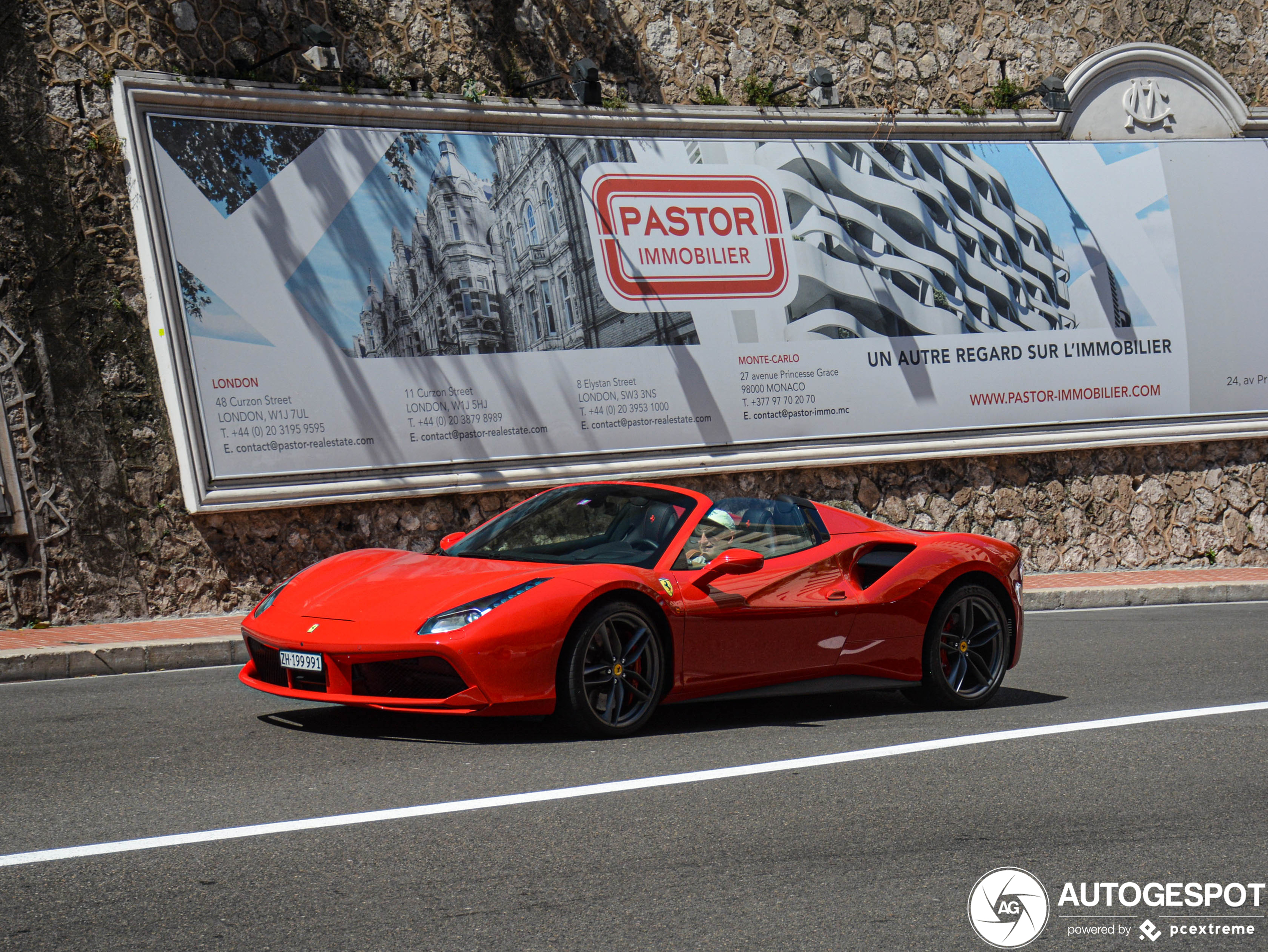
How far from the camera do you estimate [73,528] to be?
11.2 m

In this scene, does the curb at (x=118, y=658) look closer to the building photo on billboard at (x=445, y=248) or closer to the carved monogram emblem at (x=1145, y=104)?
the building photo on billboard at (x=445, y=248)

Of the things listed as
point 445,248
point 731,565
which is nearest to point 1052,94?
point 445,248

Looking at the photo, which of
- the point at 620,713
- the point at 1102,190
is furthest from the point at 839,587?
the point at 1102,190

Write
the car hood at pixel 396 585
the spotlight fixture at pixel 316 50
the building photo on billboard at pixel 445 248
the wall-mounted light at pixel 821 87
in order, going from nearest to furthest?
1. the car hood at pixel 396 585
2. the building photo on billboard at pixel 445 248
3. the spotlight fixture at pixel 316 50
4. the wall-mounted light at pixel 821 87

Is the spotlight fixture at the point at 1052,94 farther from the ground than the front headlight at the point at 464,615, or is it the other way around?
the spotlight fixture at the point at 1052,94

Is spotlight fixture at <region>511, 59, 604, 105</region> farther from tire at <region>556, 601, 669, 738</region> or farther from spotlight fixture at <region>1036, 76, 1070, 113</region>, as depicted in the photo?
tire at <region>556, 601, 669, 738</region>

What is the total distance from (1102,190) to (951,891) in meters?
14.5

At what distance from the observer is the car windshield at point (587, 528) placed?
6578 millimetres

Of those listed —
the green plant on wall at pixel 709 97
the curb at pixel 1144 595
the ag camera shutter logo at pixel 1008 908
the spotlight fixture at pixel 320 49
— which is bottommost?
the curb at pixel 1144 595

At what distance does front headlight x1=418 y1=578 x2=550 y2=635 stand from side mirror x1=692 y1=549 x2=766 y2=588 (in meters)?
0.96

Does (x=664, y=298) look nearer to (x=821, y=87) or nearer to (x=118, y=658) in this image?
(x=821, y=87)

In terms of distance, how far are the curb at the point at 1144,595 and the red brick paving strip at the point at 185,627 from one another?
16cm

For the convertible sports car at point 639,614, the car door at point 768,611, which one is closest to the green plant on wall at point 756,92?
the convertible sports car at point 639,614

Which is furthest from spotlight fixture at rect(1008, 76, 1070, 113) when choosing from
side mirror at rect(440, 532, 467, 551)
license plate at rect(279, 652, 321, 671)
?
license plate at rect(279, 652, 321, 671)
